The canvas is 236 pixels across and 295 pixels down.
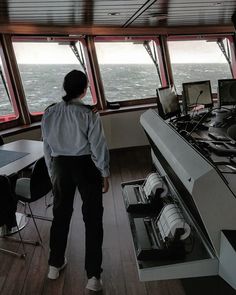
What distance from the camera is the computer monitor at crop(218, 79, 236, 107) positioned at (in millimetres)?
4234

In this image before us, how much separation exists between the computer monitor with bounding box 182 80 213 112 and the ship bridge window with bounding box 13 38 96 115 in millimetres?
1866

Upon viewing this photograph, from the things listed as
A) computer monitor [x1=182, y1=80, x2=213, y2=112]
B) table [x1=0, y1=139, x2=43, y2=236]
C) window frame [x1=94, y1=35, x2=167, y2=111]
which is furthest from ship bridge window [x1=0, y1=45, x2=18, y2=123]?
computer monitor [x1=182, y1=80, x2=213, y2=112]

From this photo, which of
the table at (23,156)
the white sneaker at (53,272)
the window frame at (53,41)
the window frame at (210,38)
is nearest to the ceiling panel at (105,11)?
the window frame at (53,41)

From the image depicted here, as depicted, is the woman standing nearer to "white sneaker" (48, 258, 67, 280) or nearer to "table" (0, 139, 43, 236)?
"white sneaker" (48, 258, 67, 280)

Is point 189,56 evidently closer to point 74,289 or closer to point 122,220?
point 122,220

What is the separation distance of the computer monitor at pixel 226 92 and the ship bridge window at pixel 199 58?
1916mm

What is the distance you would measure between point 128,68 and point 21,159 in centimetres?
358

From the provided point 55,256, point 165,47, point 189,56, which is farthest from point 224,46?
point 55,256

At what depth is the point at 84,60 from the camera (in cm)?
543

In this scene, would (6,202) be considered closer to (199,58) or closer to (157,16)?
(157,16)

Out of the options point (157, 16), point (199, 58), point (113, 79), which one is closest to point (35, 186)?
point (157, 16)

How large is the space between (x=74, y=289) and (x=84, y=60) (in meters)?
4.00

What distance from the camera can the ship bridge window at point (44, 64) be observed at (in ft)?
16.1

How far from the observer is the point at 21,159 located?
9.83ft
